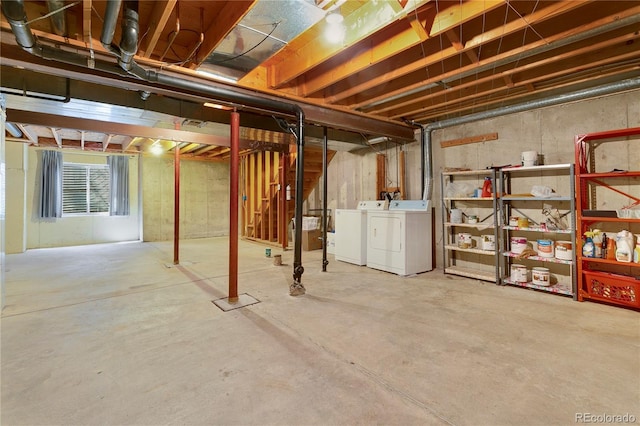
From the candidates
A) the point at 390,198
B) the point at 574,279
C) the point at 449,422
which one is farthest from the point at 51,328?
the point at 574,279

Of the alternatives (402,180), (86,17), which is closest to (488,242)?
(402,180)

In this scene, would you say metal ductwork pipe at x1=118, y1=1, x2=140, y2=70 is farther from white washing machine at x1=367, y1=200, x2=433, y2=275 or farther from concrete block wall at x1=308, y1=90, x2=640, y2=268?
concrete block wall at x1=308, y1=90, x2=640, y2=268

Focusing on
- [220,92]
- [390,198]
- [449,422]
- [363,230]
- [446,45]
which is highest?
[446,45]

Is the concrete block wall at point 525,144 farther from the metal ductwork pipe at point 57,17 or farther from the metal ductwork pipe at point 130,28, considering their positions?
the metal ductwork pipe at point 57,17

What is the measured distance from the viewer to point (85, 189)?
7.43 m

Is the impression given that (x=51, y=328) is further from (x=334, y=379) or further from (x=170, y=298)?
(x=334, y=379)

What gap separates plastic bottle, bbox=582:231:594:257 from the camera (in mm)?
3062

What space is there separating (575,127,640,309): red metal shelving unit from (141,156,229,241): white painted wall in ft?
27.2

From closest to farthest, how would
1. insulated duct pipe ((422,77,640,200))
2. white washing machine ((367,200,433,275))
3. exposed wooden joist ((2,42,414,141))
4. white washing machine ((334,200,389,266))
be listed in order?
exposed wooden joist ((2,42,414,141)), insulated duct pipe ((422,77,640,200)), white washing machine ((367,200,433,275)), white washing machine ((334,200,389,266))

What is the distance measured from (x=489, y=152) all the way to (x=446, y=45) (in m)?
2.07

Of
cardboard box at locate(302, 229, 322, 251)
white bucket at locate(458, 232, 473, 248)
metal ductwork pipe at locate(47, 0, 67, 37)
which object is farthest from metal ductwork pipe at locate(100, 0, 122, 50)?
cardboard box at locate(302, 229, 322, 251)

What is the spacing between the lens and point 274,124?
14.1 ft

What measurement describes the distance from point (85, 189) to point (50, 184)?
72cm

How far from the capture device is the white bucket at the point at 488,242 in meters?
3.87
